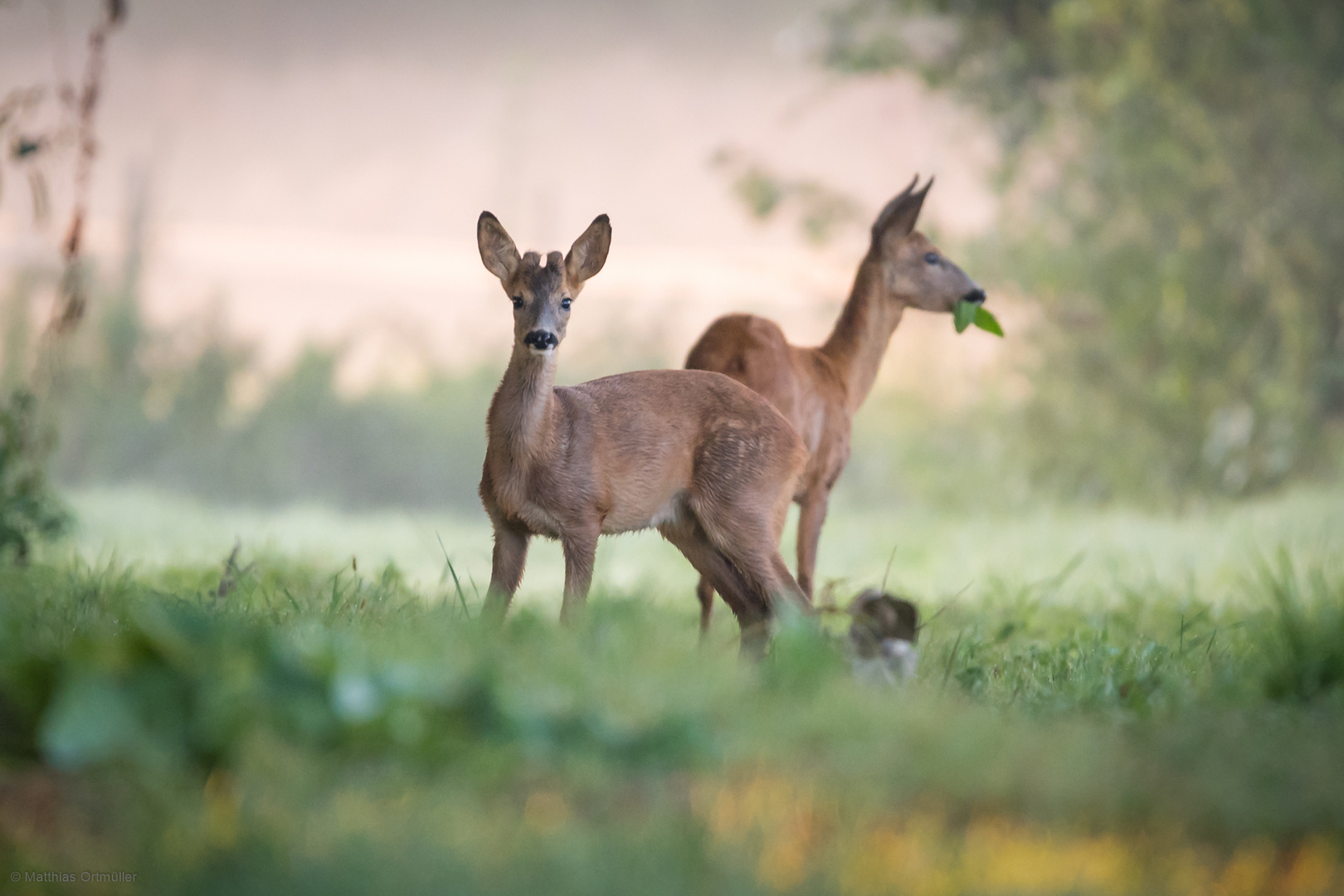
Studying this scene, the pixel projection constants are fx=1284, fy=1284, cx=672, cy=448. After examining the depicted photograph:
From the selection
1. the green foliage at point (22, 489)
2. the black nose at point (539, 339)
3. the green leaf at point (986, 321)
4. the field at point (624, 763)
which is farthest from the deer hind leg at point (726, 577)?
the green foliage at point (22, 489)

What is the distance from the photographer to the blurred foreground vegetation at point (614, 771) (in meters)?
2.24

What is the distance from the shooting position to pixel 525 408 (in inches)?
193

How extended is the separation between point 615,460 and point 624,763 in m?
2.24

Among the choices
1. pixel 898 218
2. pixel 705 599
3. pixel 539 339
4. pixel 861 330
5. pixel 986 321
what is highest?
pixel 898 218

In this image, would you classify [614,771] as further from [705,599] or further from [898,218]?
[898,218]

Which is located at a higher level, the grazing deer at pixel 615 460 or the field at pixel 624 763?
the grazing deer at pixel 615 460

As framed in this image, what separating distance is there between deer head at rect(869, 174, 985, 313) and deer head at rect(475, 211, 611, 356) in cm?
263

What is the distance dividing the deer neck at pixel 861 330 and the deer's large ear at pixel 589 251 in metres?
2.49

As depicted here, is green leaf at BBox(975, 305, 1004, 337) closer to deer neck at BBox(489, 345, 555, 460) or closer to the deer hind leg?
the deer hind leg

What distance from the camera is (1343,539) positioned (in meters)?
10.1

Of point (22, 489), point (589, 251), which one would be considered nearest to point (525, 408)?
point (589, 251)

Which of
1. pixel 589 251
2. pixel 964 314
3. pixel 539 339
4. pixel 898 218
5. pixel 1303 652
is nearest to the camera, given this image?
pixel 1303 652

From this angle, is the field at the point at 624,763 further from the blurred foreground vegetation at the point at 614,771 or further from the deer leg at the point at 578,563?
the deer leg at the point at 578,563

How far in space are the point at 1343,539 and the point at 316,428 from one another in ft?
34.6
